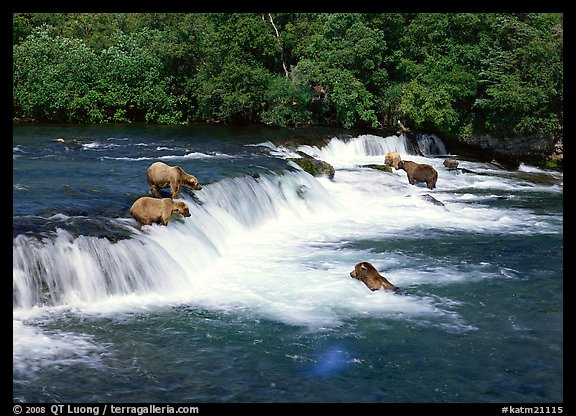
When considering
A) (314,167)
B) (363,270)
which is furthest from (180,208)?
(314,167)

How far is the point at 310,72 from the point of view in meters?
30.7

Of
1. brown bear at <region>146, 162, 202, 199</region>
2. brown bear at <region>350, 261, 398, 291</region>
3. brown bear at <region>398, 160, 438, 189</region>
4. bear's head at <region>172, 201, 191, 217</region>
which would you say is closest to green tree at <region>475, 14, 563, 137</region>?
brown bear at <region>398, 160, 438, 189</region>

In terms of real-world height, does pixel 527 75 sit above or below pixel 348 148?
above

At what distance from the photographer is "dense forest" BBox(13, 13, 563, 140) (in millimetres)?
27219

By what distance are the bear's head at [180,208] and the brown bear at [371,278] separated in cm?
380

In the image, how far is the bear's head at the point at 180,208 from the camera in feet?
44.5

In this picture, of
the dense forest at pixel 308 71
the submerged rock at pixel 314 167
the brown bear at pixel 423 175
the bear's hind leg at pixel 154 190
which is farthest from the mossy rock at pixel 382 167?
the bear's hind leg at pixel 154 190

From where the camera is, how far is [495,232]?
16078 millimetres

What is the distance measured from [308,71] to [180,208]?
60.9ft

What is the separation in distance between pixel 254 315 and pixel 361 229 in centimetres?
659

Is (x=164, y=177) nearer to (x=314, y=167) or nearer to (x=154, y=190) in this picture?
(x=154, y=190)

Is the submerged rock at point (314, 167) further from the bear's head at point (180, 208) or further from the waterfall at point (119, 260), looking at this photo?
the bear's head at point (180, 208)
